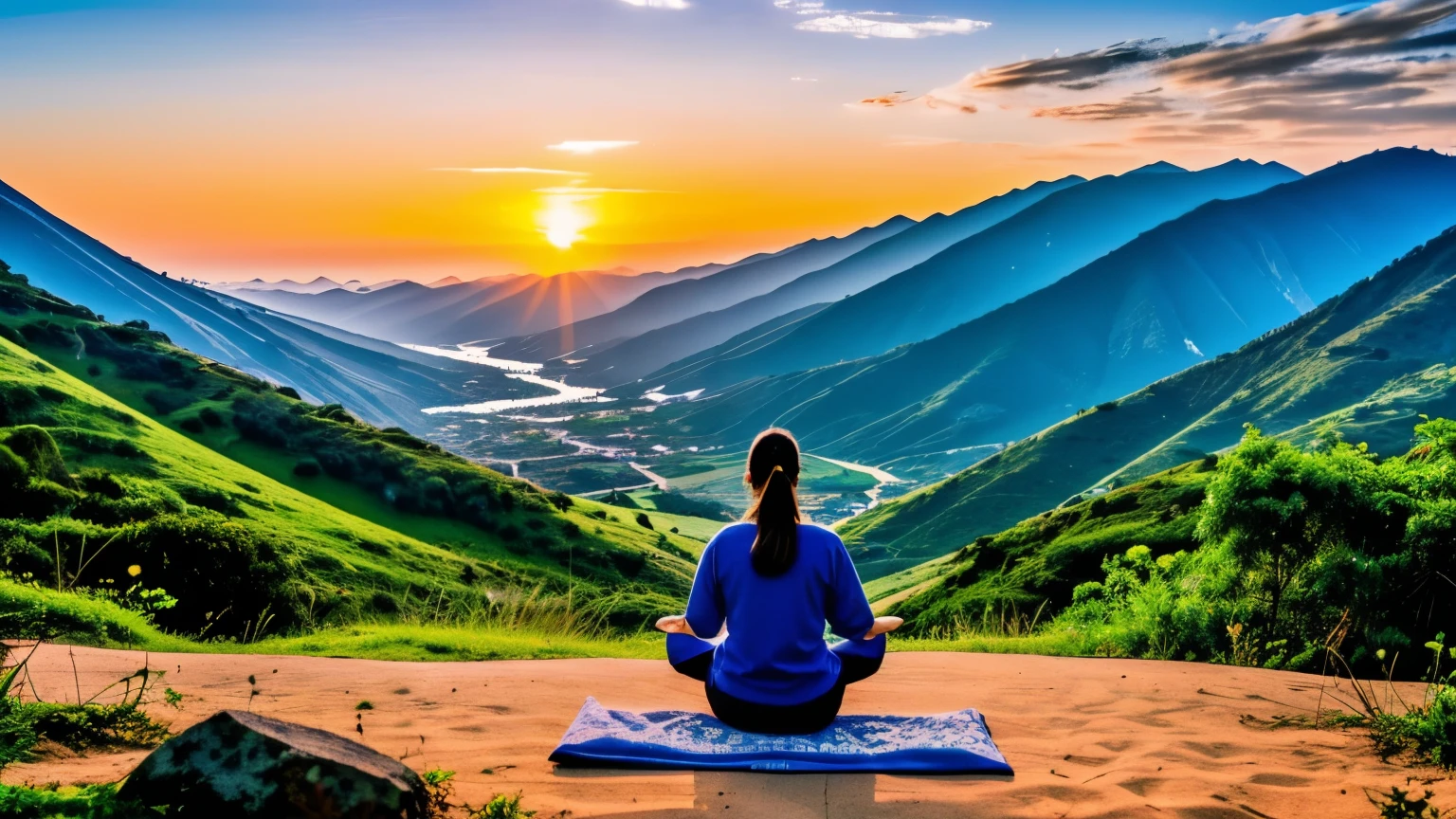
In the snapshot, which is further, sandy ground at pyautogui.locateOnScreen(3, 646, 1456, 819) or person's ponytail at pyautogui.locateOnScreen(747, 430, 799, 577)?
person's ponytail at pyautogui.locateOnScreen(747, 430, 799, 577)

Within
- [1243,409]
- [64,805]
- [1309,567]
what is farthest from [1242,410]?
[64,805]

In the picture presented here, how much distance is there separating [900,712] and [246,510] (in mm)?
32352

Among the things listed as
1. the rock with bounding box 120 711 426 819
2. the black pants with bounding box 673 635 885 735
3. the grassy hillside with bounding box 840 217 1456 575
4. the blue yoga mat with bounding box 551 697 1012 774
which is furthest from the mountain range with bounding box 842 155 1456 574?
the rock with bounding box 120 711 426 819

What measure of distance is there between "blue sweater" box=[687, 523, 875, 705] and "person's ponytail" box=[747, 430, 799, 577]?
0.09m

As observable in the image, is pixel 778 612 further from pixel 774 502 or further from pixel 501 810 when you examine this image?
pixel 501 810

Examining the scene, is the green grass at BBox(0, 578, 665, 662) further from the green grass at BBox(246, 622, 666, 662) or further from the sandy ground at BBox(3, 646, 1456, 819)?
the sandy ground at BBox(3, 646, 1456, 819)

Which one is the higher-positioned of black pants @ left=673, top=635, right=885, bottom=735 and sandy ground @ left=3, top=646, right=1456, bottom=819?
black pants @ left=673, top=635, right=885, bottom=735

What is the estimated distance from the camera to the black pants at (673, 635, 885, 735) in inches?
239

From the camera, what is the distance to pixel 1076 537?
39594mm

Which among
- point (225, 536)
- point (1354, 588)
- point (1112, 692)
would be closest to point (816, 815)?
point (1112, 692)

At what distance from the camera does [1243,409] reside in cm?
15338

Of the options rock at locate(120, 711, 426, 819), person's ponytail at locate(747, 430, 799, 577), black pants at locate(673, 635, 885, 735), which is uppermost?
person's ponytail at locate(747, 430, 799, 577)

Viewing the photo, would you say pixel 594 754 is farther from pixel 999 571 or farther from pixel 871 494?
pixel 871 494

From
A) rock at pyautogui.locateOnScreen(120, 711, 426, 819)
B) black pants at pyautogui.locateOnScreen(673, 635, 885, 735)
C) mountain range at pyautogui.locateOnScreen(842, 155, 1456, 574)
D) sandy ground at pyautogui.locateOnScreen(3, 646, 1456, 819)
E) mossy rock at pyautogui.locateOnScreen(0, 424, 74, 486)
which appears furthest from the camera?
mountain range at pyautogui.locateOnScreen(842, 155, 1456, 574)
